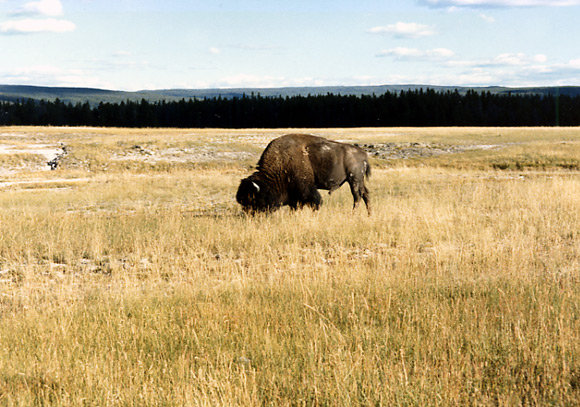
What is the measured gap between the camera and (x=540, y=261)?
7672 millimetres

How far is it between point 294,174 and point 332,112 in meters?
102

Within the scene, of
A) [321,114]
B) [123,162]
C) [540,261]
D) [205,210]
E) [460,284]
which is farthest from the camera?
[321,114]

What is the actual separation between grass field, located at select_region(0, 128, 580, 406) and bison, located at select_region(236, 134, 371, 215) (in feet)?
2.74

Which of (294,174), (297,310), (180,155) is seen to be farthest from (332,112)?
(297,310)

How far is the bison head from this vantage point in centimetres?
1226

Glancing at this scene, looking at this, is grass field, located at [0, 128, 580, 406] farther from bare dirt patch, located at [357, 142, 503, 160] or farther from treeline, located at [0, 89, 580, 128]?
treeline, located at [0, 89, 580, 128]

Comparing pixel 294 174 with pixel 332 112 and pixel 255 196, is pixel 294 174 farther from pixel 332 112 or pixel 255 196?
pixel 332 112

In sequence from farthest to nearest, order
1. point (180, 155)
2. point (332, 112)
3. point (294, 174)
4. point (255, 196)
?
point (332, 112)
point (180, 155)
point (294, 174)
point (255, 196)

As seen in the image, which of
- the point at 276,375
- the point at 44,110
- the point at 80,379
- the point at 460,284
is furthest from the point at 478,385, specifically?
the point at 44,110

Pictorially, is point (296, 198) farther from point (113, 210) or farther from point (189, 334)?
point (189, 334)

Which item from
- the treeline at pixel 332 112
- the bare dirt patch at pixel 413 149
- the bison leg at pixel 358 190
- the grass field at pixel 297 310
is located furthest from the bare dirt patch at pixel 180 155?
the treeline at pixel 332 112

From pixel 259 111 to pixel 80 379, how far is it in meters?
116

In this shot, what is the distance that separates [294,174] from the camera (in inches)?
509

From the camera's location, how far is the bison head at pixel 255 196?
1226 cm
